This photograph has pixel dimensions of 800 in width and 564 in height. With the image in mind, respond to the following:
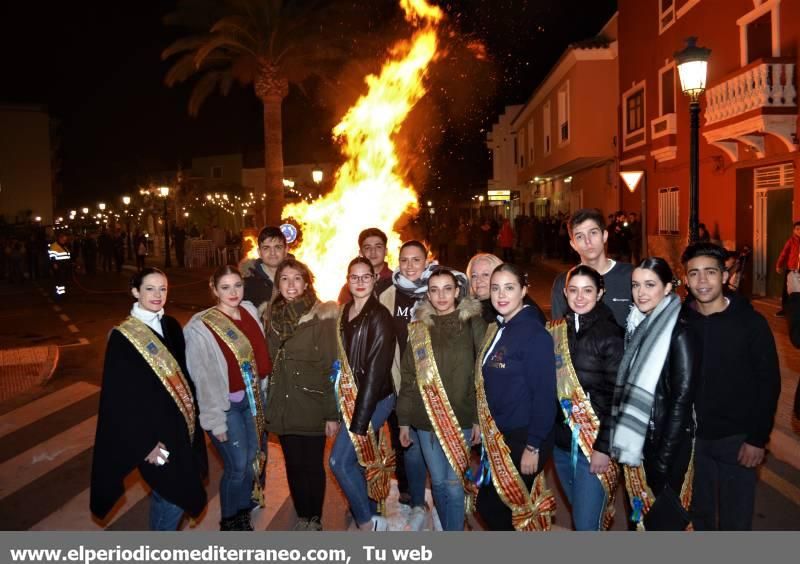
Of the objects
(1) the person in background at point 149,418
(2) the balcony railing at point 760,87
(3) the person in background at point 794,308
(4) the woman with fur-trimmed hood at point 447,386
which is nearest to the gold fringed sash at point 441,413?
(4) the woman with fur-trimmed hood at point 447,386

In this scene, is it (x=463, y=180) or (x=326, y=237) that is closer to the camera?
(x=326, y=237)

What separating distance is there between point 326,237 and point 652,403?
34.6 feet

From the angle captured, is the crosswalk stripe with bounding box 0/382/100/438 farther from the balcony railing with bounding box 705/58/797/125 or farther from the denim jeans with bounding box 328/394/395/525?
the balcony railing with bounding box 705/58/797/125

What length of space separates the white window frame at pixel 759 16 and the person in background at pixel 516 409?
1233cm

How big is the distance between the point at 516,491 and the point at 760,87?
1223cm

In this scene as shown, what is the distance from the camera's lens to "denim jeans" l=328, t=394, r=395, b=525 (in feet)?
15.9

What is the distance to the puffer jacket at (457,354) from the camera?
180 inches

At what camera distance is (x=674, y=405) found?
3.74m

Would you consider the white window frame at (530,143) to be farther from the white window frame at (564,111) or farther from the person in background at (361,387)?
the person in background at (361,387)

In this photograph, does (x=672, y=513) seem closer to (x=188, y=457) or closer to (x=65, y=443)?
(x=188, y=457)

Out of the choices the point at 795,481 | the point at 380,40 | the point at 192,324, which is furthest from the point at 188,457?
the point at 380,40

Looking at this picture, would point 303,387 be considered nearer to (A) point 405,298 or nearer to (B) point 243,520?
(B) point 243,520
